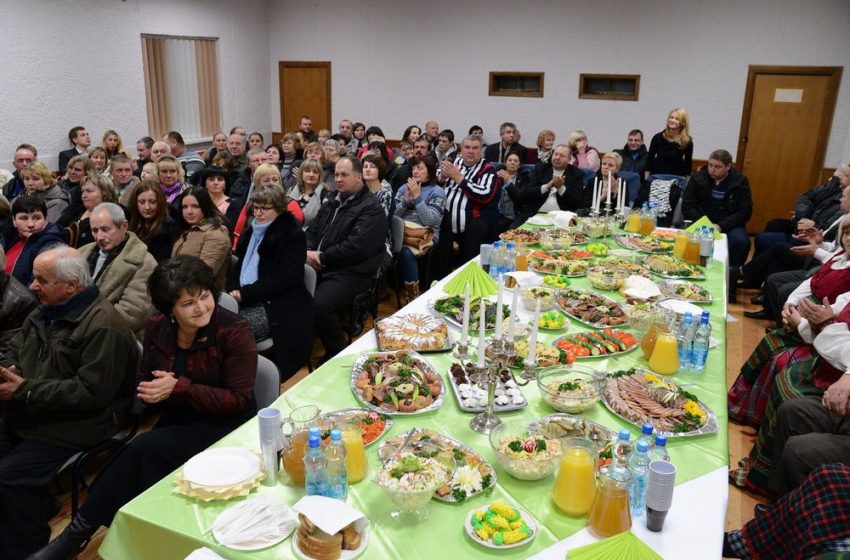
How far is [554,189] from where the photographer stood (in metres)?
5.55

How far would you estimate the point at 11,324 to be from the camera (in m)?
2.91

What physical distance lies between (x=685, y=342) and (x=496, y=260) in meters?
1.28

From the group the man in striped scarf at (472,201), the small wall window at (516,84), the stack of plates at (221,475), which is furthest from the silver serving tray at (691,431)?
the small wall window at (516,84)

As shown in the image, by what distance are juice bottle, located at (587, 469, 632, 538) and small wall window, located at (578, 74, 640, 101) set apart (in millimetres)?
7795

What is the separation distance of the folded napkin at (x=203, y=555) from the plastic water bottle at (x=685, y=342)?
1.79 m

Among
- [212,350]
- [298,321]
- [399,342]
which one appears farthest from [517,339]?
[298,321]

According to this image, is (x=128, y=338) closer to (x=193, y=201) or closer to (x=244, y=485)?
(x=244, y=485)

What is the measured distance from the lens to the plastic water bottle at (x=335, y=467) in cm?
161

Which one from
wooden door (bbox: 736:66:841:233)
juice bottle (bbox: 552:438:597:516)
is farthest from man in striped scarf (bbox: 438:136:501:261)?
wooden door (bbox: 736:66:841:233)

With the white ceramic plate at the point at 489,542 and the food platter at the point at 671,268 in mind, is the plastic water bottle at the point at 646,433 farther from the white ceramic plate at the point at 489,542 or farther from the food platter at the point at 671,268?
the food platter at the point at 671,268

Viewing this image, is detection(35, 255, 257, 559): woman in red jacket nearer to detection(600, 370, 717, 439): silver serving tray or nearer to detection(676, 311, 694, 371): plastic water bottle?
detection(600, 370, 717, 439): silver serving tray

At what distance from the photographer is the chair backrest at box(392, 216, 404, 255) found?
4.75 m

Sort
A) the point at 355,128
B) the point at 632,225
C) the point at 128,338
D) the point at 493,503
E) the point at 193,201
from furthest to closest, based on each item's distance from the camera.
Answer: the point at 355,128 < the point at 632,225 < the point at 193,201 < the point at 128,338 < the point at 493,503

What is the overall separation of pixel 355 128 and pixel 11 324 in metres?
6.45
